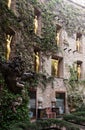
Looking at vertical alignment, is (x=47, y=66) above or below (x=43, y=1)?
below

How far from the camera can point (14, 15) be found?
13594 millimetres

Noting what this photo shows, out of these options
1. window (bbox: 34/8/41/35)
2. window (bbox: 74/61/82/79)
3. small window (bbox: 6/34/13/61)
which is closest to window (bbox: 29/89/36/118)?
small window (bbox: 6/34/13/61)

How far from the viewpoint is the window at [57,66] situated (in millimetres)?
16766

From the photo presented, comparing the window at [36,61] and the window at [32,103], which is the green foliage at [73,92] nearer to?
the window at [36,61]

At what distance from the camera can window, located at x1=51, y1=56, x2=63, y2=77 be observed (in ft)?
55.0

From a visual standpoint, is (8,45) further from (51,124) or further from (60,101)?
(60,101)

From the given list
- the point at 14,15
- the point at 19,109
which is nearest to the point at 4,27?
the point at 14,15

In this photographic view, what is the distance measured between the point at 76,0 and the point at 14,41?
7599mm

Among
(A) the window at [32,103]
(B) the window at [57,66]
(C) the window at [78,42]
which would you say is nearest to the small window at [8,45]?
(A) the window at [32,103]

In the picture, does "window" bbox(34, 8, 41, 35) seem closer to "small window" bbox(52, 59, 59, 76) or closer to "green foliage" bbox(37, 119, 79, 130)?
"small window" bbox(52, 59, 59, 76)

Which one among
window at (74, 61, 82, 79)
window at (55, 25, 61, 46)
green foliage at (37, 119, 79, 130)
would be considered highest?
window at (55, 25, 61, 46)

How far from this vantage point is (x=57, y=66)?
17.1 meters

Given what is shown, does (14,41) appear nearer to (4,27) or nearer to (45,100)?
(4,27)

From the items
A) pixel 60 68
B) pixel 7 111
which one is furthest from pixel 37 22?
pixel 7 111
